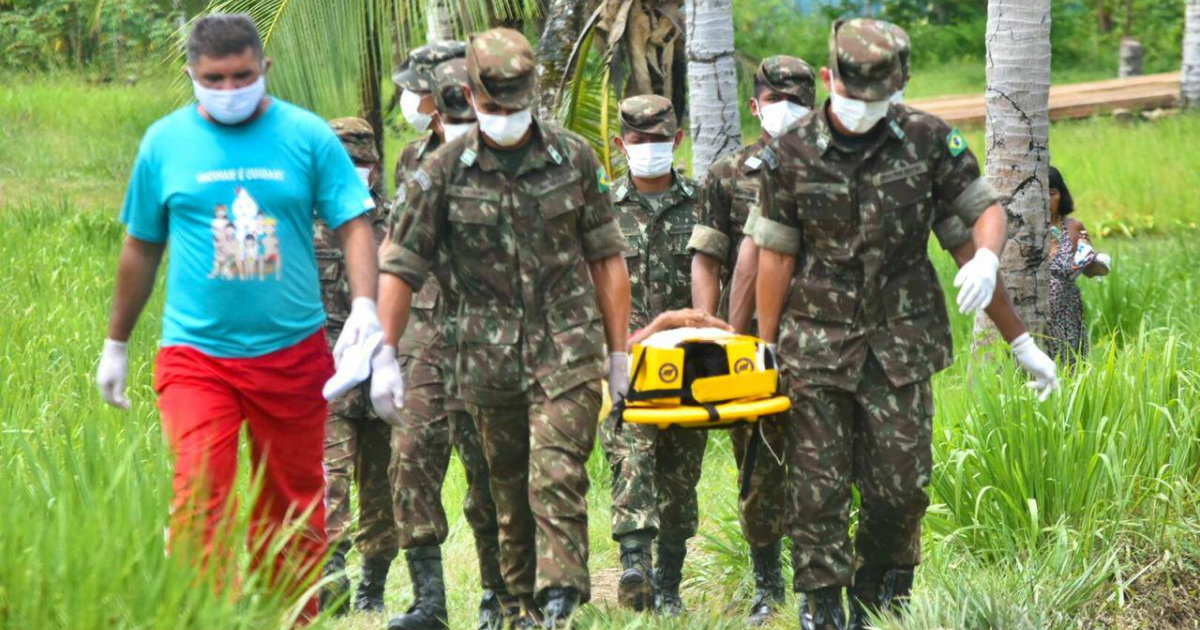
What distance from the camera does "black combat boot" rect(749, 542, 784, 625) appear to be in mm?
6613

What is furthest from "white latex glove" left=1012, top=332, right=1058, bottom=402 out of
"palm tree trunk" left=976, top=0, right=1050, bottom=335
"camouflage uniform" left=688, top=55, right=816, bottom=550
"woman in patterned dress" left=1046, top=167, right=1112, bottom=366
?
"woman in patterned dress" left=1046, top=167, right=1112, bottom=366

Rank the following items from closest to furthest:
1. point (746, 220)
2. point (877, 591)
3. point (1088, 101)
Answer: point (877, 591) → point (746, 220) → point (1088, 101)

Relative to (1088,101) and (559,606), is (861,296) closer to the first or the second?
(559,606)

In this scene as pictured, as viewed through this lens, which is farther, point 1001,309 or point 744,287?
point 744,287

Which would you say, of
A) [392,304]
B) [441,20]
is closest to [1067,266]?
[392,304]

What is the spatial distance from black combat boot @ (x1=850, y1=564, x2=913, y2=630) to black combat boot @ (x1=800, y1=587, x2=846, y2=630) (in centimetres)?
8

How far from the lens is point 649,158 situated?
23.6 ft

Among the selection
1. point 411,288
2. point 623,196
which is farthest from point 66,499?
point 623,196

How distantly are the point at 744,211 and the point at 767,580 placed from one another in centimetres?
138

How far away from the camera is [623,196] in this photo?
7.30m

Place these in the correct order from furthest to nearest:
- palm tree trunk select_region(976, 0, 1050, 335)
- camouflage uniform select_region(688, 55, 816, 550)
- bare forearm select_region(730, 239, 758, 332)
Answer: palm tree trunk select_region(976, 0, 1050, 335)
camouflage uniform select_region(688, 55, 816, 550)
bare forearm select_region(730, 239, 758, 332)

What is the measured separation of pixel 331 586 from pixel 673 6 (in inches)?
239

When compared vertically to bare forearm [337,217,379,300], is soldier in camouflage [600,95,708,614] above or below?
below

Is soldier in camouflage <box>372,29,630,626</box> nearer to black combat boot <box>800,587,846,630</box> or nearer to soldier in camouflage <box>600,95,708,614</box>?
black combat boot <box>800,587,846,630</box>
